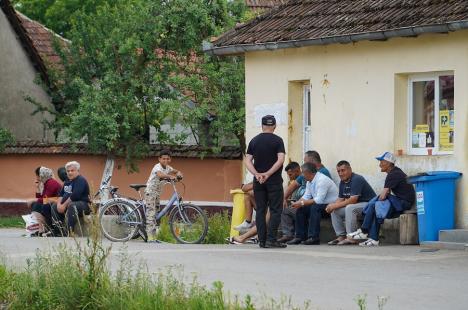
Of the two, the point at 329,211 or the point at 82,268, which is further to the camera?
the point at 329,211

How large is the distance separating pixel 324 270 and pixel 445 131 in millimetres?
5146

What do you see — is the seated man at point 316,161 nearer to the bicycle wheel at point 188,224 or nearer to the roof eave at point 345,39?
the roof eave at point 345,39

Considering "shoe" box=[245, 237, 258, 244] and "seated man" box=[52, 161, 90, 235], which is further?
"seated man" box=[52, 161, 90, 235]

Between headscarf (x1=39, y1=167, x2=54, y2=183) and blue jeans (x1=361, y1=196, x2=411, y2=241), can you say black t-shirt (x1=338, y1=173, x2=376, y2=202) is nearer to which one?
blue jeans (x1=361, y1=196, x2=411, y2=241)

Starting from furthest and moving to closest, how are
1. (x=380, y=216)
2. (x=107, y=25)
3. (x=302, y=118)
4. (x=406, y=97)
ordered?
(x=107, y=25)
(x=302, y=118)
(x=406, y=97)
(x=380, y=216)

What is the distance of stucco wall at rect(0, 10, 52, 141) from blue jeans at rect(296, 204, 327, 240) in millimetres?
19314

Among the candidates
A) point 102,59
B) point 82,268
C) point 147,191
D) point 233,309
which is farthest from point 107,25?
point 233,309

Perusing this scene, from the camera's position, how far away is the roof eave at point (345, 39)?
17.2m

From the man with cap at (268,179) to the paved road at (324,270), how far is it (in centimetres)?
33

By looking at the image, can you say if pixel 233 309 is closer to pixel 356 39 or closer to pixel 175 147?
pixel 356 39

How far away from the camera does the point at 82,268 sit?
11734 millimetres

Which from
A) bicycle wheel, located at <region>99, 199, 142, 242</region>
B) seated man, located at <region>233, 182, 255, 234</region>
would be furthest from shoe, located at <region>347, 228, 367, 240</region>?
bicycle wheel, located at <region>99, 199, 142, 242</region>

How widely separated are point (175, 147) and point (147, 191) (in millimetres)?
7918

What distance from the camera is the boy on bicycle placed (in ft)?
69.3
